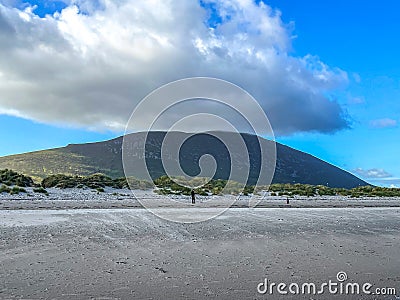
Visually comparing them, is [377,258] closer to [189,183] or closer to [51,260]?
[51,260]

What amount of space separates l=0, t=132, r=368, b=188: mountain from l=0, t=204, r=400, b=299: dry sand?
51.1 m

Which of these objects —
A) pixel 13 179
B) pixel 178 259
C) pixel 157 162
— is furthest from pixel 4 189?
pixel 157 162

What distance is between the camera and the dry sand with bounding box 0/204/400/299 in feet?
22.9

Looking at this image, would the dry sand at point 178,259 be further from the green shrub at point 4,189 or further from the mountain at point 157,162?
the mountain at point 157,162

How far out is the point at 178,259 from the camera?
9312 mm

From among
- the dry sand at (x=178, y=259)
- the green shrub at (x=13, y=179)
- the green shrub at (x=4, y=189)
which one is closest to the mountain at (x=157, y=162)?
the green shrub at (x=13, y=179)

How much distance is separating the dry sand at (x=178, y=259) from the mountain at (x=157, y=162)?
168 feet

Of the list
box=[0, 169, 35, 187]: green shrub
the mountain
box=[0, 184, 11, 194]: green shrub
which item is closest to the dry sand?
box=[0, 184, 11, 194]: green shrub

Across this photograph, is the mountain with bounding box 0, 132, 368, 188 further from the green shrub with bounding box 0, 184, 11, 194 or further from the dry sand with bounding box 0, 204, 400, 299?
the dry sand with bounding box 0, 204, 400, 299

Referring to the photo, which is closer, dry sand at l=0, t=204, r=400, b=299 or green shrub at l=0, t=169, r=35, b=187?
dry sand at l=0, t=204, r=400, b=299

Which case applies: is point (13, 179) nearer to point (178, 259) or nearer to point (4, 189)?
point (4, 189)

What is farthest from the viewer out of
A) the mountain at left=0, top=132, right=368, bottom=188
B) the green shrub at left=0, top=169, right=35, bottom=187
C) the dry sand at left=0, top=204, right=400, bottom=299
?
the mountain at left=0, top=132, right=368, bottom=188

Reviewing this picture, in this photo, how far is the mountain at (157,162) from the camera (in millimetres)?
85631

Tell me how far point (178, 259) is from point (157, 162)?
3713 inches
